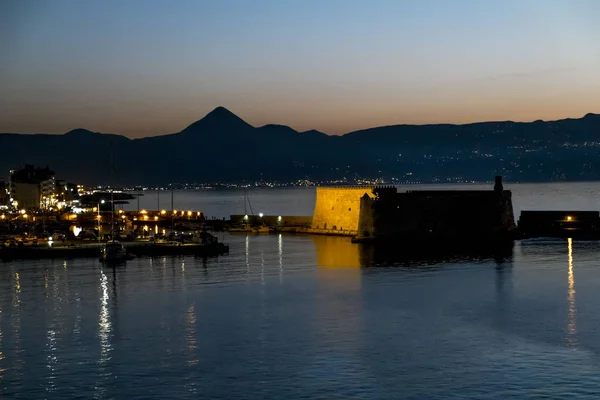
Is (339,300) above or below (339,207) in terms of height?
below

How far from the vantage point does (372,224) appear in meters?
48.6

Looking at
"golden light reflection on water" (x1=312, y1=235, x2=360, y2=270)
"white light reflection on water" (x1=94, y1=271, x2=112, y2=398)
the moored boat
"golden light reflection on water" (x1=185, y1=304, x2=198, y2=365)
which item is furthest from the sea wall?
"golden light reflection on water" (x1=185, y1=304, x2=198, y2=365)

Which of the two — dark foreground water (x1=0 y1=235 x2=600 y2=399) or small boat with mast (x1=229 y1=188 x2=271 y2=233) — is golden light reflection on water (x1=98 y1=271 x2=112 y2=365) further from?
small boat with mast (x1=229 y1=188 x2=271 y2=233)

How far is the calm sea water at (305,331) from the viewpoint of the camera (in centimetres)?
1919

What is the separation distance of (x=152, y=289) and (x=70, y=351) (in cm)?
1047

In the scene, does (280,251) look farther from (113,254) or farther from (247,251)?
(113,254)

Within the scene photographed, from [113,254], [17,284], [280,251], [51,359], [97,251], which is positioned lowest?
[51,359]

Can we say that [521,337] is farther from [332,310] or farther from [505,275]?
[505,275]

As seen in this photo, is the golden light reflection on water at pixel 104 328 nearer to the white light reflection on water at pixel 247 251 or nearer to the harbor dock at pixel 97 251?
the white light reflection on water at pixel 247 251

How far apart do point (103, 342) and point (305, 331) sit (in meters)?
5.64

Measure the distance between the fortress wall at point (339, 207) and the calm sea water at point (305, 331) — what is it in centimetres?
1175

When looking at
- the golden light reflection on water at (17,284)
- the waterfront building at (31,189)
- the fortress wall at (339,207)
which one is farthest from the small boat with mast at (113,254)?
the waterfront building at (31,189)

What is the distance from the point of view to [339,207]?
54062mm

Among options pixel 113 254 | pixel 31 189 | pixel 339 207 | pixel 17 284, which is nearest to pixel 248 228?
pixel 339 207
